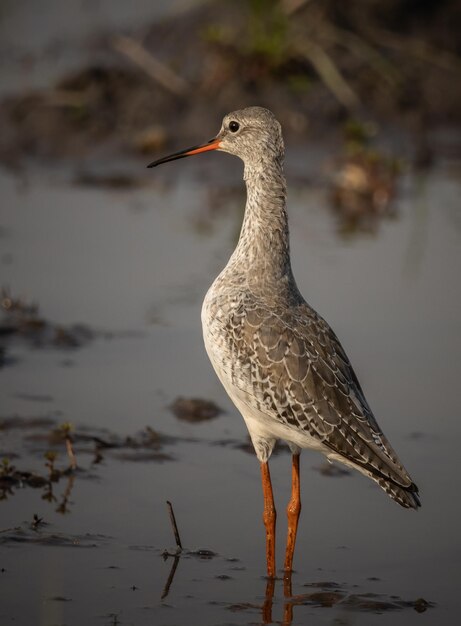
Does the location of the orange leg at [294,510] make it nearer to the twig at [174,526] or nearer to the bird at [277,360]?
the bird at [277,360]

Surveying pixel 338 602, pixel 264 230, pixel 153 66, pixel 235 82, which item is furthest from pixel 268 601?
pixel 153 66

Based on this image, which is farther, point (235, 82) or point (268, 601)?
point (235, 82)

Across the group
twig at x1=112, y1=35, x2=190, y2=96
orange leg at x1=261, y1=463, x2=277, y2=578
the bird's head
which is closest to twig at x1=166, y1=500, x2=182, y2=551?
orange leg at x1=261, y1=463, x2=277, y2=578

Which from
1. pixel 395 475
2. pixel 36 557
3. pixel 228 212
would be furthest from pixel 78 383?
pixel 228 212

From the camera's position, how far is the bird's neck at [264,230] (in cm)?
758

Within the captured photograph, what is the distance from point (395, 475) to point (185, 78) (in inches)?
Result: 368

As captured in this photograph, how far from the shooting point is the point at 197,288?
11164 millimetres

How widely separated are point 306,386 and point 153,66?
9.00m

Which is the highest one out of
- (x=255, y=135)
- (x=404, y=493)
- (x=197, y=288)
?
(x=255, y=135)

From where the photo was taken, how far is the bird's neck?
758cm

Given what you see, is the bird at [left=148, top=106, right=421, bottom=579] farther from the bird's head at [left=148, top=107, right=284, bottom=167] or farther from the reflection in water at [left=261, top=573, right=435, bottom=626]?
the reflection in water at [left=261, top=573, right=435, bottom=626]

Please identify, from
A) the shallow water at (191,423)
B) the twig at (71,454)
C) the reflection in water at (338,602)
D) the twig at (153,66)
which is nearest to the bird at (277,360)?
the reflection in water at (338,602)

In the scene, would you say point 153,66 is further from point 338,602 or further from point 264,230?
A: point 338,602

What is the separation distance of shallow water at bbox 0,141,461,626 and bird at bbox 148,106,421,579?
0.48 meters
